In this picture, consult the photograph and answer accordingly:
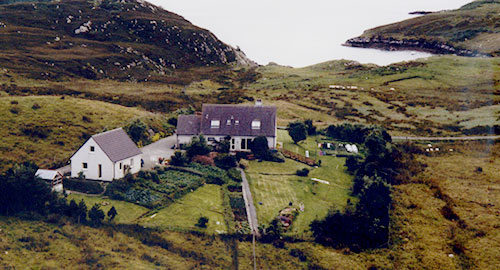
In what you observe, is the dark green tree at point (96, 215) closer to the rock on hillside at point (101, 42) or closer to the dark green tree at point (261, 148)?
the dark green tree at point (261, 148)

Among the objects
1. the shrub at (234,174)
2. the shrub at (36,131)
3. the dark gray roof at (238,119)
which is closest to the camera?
the shrub at (234,174)

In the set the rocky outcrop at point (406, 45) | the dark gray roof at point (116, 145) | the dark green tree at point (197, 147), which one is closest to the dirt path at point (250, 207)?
the dark green tree at point (197, 147)

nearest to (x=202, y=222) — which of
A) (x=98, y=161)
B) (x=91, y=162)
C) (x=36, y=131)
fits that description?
(x=98, y=161)

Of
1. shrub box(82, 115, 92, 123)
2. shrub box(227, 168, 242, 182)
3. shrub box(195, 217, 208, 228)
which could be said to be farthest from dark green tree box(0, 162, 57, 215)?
shrub box(82, 115, 92, 123)

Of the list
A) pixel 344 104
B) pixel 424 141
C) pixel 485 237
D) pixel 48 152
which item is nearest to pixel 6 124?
pixel 48 152

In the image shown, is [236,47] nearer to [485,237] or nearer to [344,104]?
[344,104]

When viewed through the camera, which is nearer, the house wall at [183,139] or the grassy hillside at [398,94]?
the house wall at [183,139]

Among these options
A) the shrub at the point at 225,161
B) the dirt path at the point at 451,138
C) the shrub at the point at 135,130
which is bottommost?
the shrub at the point at 225,161

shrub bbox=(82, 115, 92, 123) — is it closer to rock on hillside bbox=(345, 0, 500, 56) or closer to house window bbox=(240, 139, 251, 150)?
house window bbox=(240, 139, 251, 150)
